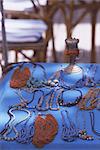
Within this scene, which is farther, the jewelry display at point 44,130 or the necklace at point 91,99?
the necklace at point 91,99

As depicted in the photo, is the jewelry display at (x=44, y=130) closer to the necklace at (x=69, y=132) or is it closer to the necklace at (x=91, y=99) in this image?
the necklace at (x=69, y=132)

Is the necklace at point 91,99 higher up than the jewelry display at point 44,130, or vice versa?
the necklace at point 91,99

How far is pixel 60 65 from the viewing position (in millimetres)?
1696

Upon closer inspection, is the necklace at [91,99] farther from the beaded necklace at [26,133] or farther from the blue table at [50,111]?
the beaded necklace at [26,133]

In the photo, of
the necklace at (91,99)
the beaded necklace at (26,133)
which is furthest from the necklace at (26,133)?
the necklace at (91,99)

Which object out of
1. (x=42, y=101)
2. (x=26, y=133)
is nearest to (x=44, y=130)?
(x=26, y=133)

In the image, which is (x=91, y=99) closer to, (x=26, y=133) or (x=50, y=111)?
(x=50, y=111)

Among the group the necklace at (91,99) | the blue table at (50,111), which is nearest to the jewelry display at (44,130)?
the blue table at (50,111)

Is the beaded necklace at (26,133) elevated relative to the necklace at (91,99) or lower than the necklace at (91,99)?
lower

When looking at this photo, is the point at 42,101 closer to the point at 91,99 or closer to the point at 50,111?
the point at 50,111

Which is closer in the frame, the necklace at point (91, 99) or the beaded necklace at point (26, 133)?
the beaded necklace at point (26, 133)

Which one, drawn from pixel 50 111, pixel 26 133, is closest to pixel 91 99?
pixel 50 111

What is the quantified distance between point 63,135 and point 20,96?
0.90ft

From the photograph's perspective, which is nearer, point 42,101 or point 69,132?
point 69,132
